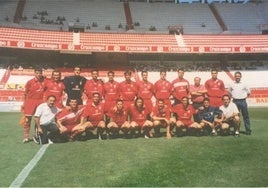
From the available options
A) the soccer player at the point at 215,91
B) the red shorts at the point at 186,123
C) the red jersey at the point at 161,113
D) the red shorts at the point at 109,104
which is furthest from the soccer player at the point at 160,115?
the soccer player at the point at 215,91

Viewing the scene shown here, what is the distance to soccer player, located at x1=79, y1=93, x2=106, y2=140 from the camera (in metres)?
10.7

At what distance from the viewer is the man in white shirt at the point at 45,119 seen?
10156mm

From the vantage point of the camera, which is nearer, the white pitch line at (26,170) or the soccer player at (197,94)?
the white pitch line at (26,170)

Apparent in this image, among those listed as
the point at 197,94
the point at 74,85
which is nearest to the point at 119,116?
the point at 74,85

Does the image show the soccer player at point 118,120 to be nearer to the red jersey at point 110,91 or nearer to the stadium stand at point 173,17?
the red jersey at point 110,91

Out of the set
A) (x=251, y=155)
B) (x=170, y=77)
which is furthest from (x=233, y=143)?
(x=170, y=77)

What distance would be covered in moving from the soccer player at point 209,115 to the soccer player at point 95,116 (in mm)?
2816

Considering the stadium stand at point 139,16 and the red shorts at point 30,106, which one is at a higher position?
the stadium stand at point 139,16

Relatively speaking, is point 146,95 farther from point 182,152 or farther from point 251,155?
point 251,155

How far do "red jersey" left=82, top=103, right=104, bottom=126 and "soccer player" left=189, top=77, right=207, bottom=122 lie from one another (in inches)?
114

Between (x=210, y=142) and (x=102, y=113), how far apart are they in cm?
295

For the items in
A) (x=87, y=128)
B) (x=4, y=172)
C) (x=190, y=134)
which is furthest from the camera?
(x=190, y=134)

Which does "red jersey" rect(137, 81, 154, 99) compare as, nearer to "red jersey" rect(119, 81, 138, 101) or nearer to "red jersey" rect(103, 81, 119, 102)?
"red jersey" rect(119, 81, 138, 101)

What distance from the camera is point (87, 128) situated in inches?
417
